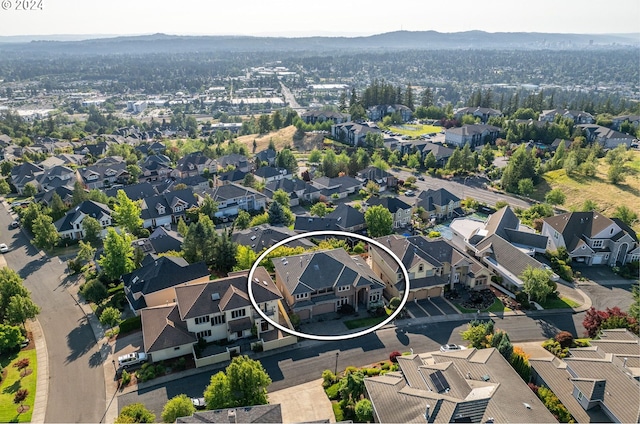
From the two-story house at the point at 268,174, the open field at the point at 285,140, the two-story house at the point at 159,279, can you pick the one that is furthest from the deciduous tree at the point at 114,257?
the open field at the point at 285,140

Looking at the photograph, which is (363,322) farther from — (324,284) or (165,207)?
(165,207)

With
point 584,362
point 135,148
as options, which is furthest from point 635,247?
point 135,148

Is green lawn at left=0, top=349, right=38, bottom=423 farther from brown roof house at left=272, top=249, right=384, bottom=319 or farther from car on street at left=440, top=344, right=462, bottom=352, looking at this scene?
car on street at left=440, top=344, right=462, bottom=352

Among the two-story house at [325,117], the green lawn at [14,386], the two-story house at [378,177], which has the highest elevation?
the two-story house at [325,117]

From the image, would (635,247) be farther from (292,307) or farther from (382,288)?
(292,307)

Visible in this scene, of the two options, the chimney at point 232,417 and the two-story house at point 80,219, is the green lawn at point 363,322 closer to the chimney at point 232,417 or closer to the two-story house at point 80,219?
the chimney at point 232,417

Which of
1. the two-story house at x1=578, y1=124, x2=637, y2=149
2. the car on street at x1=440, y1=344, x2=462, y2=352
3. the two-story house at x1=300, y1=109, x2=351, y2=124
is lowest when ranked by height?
the car on street at x1=440, y1=344, x2=462, y2=352

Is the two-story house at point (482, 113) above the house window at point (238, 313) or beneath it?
above

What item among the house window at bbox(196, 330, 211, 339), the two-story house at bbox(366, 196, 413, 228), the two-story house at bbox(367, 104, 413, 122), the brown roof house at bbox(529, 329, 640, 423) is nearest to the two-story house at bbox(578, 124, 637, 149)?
the two-story house at bbox(367, 104, 413, 122)
